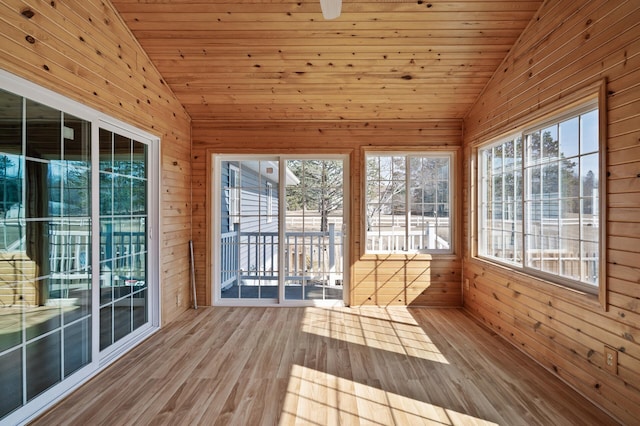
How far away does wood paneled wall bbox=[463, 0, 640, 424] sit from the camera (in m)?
2.08

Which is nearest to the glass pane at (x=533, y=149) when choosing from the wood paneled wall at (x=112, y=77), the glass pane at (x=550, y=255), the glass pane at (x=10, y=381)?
the glass pane at (x=550, y=255)

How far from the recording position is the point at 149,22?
316 cm

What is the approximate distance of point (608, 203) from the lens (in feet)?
7.43

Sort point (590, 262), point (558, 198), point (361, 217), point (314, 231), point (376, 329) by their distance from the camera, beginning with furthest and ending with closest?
point (314, 231), point (361, 217), point (376, 329), point (558, 198), point (590, 262)

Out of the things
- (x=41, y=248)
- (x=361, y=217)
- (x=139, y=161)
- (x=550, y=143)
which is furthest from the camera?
(x=361, y=217)

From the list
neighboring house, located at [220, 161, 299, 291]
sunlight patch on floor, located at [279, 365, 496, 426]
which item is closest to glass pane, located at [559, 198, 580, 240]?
sunlight patch on floor, located at [279, 365, 496, 426]

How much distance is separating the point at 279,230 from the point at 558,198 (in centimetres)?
310

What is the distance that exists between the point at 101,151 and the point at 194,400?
210cm

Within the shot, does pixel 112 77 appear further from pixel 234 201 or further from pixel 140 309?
pixel 140 309

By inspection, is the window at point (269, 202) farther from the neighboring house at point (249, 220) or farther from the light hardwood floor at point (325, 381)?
the light hardwood floor at point (325, 381)

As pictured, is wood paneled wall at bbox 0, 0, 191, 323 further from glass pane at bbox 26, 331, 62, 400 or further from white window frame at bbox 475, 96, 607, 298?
white window frame at bbox 475, 96, 607, 298

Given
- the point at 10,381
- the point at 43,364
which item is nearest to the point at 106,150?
the point at 43,364

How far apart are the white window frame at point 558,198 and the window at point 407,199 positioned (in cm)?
48

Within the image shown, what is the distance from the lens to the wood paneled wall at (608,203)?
208 centimetres
